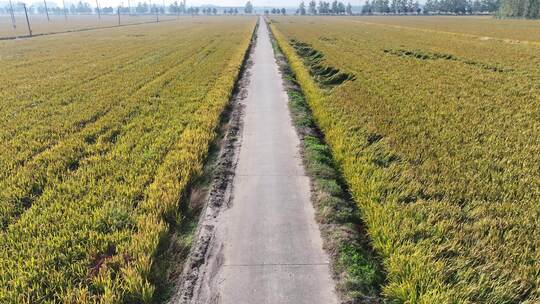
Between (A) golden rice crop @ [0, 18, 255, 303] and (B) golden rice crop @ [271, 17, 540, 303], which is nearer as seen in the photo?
(B) golden rice crop @ [271, 17, 540, 303]

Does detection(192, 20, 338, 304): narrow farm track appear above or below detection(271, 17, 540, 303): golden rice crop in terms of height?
below

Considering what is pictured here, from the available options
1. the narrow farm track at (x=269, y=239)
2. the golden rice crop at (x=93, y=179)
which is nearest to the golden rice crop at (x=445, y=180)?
the narrow farm track at (x=269, y=239)

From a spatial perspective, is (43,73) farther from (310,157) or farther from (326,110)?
(310,157)

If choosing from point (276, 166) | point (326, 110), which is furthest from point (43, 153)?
point (326, 110)

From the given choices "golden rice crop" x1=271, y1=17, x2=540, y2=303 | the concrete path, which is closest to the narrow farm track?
the concrete path

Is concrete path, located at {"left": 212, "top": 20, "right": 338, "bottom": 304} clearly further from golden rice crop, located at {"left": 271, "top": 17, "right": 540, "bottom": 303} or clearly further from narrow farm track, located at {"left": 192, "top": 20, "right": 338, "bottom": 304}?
golden rice crop, located at {"left": 271, "top": 17, "right": 540, "bottom": 303}

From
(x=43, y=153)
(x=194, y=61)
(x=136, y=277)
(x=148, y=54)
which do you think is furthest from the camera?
(x=148, y=54)
